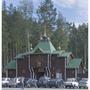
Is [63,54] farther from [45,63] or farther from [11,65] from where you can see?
[11,65]

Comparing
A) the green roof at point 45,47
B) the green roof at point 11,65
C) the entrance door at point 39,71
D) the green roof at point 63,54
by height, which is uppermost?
the green roof at point 45,47

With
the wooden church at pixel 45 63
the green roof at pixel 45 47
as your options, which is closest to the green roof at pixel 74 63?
the wooden church at pixel 45 63

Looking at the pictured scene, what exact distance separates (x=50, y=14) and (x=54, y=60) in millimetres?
332

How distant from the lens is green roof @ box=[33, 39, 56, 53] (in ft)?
10.0

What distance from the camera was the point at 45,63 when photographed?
3.05 metres

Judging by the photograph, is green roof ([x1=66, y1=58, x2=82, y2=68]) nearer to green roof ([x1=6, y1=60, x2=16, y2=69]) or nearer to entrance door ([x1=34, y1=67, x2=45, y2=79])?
entrance door ([x1=34, y1=67, x2=45, y2=79])

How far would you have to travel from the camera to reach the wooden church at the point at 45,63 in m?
3.04

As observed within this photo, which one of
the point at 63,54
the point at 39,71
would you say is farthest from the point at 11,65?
the point at 63,54

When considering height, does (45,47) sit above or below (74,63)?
above

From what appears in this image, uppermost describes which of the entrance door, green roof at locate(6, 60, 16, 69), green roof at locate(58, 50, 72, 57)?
green roof at locate(58, 50, 72, 57)

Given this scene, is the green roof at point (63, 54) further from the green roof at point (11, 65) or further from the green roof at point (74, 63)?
the green roof at point (11, 65)

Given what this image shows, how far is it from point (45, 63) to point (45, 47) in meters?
0.11

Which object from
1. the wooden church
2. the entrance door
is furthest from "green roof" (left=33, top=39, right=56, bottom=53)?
the entrance door

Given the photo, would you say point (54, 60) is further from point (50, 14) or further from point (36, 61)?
point (50, 14)
